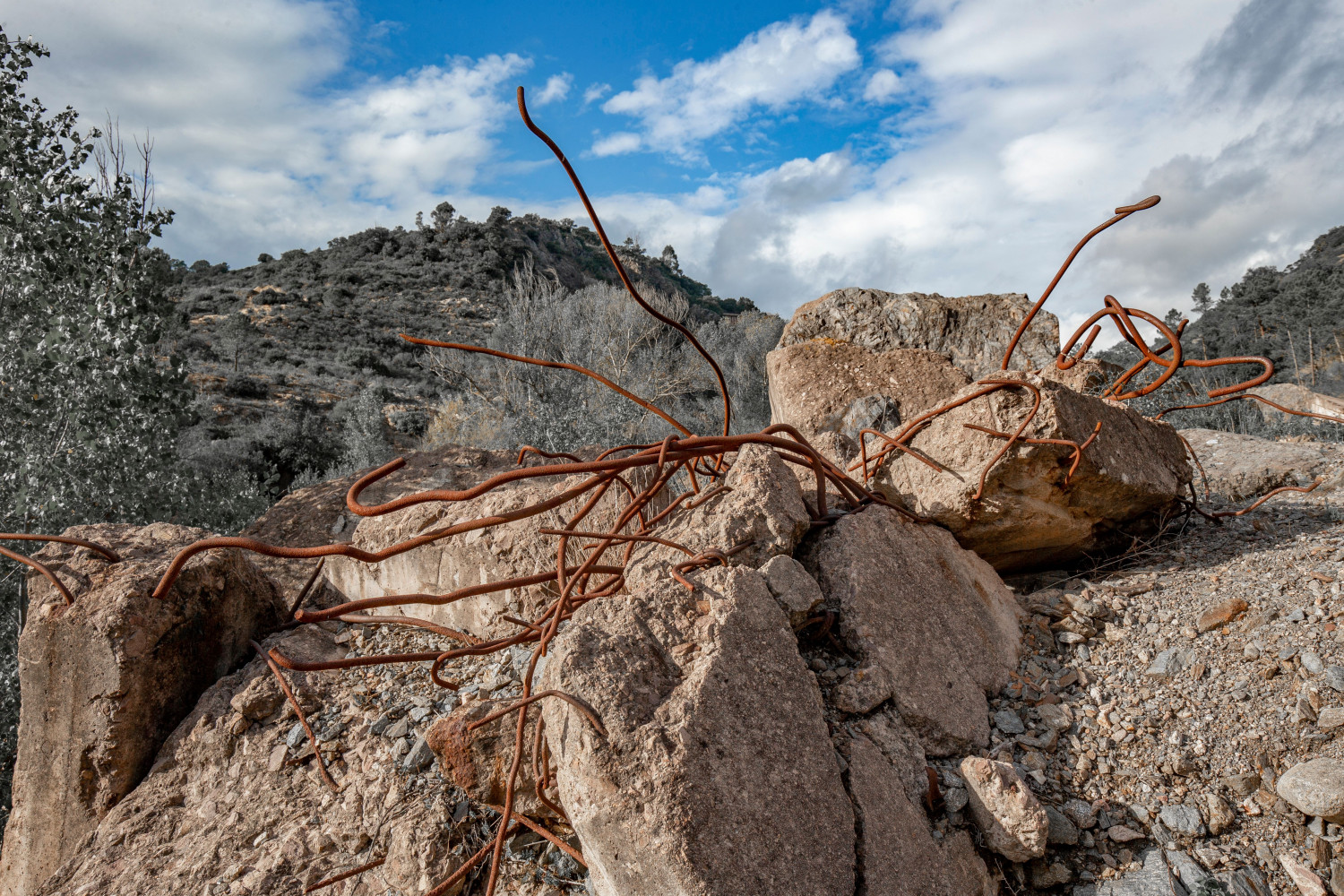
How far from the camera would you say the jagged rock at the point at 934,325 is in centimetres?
330

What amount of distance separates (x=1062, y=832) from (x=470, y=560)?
5.37 feet

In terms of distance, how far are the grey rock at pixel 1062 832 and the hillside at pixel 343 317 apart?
241 inches

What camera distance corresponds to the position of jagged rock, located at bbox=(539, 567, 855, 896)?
1.06 m

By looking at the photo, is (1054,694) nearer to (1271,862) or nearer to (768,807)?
(1271,862)

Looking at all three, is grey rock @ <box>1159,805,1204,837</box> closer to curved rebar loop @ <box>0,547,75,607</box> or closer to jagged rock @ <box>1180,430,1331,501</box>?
jagged rock @ <box>1180,430,1331,501</box>

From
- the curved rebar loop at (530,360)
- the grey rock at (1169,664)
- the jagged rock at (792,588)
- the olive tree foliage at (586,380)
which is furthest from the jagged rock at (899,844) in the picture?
the olive tree foliage at (586,380)

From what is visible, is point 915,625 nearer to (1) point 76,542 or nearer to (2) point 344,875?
(2) point 344,875

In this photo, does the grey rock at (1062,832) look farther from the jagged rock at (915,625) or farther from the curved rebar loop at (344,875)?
the curved rebar loop at (344,875)

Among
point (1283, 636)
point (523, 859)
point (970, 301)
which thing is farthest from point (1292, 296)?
point (523, 859)

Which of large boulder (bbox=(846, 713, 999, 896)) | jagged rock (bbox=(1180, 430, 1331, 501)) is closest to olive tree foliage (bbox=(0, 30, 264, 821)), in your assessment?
large boulder (bbox=(846, 713, 999, 896))

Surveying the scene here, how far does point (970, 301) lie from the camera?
3.53m

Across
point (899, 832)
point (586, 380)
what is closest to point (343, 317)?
point (586, 380)

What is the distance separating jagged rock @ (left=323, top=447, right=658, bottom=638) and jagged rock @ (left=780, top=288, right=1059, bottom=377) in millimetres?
1780

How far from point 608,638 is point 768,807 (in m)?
0.39
